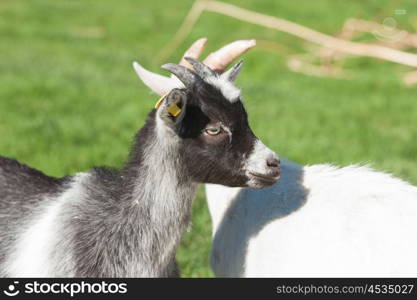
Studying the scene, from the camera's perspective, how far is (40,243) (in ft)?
12.8

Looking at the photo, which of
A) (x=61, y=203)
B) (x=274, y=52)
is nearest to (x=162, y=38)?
(x=274, y=52)

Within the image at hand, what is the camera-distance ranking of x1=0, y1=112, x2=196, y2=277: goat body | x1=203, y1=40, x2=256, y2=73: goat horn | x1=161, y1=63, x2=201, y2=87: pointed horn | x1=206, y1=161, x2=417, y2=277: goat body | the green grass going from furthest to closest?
the green grass < x1=203, y1=40, x2=256, y2=73: goat horn < x1=0, y1=112, x2=196, y2=277: goat body < x1=161, y1=63, x2=201, y2=87: pointed horn < x1=206, y1=161, x2=417, y2=277: goat body

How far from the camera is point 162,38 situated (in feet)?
53.6

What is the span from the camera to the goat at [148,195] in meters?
3.73

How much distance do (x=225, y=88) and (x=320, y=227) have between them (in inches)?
37.9

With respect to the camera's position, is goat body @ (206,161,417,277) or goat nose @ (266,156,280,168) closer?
goat body @ (206,161,417,277)

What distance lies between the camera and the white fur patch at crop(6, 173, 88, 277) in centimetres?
379

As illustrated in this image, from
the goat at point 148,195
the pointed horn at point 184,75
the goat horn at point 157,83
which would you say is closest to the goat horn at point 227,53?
the goat at point 148,195

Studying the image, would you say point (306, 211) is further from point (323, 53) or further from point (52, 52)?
point (52, 52)

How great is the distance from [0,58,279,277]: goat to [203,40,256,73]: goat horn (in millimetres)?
256

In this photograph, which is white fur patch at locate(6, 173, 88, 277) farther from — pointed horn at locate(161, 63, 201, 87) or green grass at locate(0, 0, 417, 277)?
green grass at locate(0, 0, 417, 277)

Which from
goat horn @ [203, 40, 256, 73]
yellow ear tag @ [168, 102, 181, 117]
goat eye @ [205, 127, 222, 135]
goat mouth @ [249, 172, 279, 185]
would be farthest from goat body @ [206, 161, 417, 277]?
yellow ear tag @ [168, 102, 181, 117]

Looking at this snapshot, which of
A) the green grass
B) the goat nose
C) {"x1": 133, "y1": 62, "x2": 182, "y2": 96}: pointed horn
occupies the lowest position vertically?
the goat nose

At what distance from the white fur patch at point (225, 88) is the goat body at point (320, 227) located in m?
0.80
